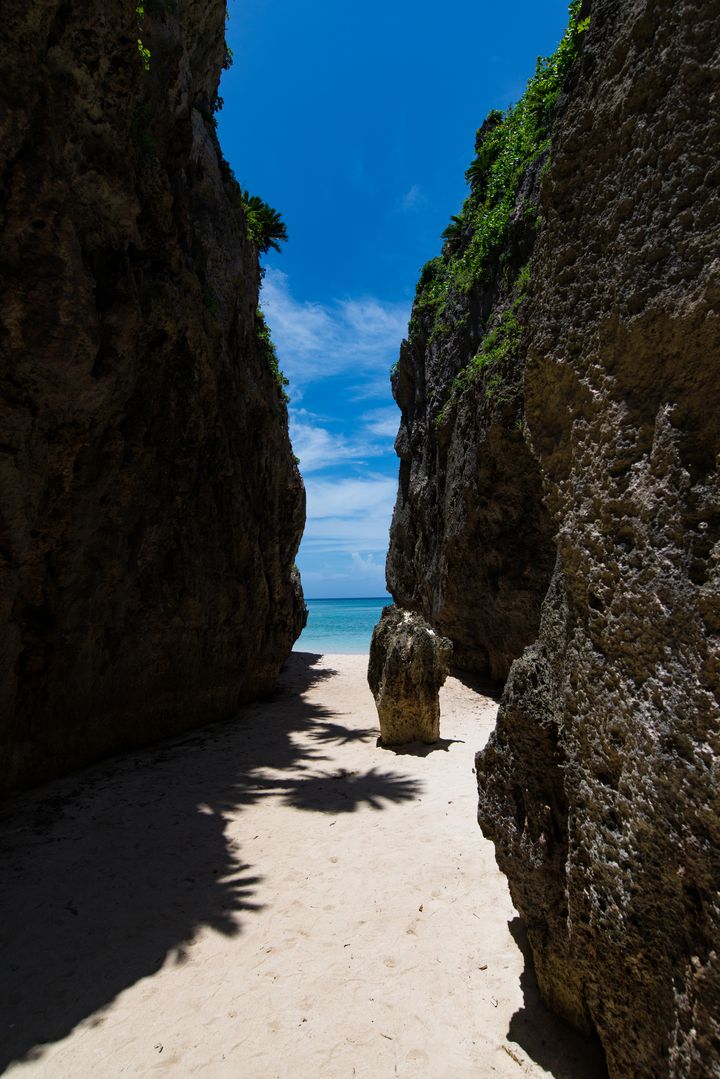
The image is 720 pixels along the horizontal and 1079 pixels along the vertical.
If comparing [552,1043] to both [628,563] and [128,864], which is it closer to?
[628,563]

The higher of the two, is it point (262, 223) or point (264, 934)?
point (262, 223)

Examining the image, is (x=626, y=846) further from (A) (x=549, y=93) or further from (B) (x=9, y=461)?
(A) (x=549, y=93)

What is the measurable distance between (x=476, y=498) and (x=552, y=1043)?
371 inches

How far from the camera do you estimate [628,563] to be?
190cm

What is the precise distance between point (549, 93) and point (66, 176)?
30.7 ft

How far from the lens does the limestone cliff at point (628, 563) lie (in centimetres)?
162

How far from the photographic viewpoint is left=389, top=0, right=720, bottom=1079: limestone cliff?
1.62 meters

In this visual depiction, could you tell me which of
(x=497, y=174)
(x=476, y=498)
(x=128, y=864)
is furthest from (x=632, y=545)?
(x=497, y=174)

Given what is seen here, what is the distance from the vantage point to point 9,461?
5.00 m

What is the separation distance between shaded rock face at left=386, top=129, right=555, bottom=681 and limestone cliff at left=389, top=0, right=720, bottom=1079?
6065mm

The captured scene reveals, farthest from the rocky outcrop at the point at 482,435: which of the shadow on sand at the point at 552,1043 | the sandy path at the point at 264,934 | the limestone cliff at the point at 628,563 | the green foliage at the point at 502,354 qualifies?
the shadow on sand at the point at 552,1043

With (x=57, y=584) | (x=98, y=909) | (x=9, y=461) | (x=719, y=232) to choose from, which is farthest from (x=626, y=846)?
(x=57, y=584)

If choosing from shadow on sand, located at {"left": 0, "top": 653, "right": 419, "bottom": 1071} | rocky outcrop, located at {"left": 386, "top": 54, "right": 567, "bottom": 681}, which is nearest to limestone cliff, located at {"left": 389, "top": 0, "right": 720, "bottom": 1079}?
shadow on sand, located at {"left": 0, "top": 653, "right": 419, "bottom": 1071}

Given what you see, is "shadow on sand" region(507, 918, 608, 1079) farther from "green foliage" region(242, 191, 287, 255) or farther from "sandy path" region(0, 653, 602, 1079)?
"green foliage" region(242, 191, 287, 255)
